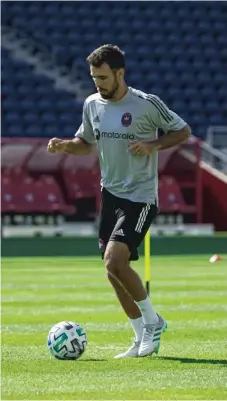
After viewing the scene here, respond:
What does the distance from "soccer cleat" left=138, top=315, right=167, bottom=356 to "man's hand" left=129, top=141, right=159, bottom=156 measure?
51.5 inches

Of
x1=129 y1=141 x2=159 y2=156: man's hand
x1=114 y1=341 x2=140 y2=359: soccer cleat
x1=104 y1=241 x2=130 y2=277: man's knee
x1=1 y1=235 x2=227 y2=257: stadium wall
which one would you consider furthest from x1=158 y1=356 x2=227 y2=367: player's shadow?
x1=1 y1=235 x2=227 y2=257: stadium wall

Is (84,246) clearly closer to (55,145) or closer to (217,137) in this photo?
(217,137)

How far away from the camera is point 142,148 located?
8.44m

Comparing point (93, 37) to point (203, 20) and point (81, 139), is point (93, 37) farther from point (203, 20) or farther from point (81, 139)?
point (81, 139)

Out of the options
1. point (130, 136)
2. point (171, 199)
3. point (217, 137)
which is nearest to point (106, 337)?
point (130, 136)

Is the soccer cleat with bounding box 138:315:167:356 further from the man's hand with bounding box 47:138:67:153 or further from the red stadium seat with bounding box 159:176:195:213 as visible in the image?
the red stadium seat with bounding box 159:176:195:213

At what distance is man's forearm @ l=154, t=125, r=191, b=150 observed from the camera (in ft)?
28.3

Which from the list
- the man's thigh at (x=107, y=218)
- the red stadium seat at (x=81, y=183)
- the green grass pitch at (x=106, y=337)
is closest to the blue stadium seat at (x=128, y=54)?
the red stadium seat at (x=81, y=183)

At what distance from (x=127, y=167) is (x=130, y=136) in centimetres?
23

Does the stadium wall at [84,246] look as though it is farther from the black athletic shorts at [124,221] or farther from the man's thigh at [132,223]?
the man's thigh at [132,223]

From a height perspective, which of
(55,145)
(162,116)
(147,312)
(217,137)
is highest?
(162,116)

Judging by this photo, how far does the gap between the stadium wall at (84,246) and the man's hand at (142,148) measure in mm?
14971

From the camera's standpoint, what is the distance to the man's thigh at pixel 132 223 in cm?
858

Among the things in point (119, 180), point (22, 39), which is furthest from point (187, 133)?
point (22, 39)
